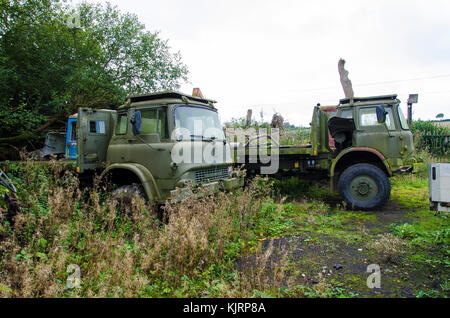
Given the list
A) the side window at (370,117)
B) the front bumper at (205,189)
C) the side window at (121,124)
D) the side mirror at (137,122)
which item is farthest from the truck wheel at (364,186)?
the side window at (121,124)

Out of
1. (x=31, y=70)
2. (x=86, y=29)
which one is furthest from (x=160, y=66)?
(x=31, y=70)

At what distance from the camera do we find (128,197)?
16.5ft

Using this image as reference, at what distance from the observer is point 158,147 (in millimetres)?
5066

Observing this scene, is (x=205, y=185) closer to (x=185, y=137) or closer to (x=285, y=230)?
(x=185, y=137)

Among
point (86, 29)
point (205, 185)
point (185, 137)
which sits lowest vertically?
point (205, 185)

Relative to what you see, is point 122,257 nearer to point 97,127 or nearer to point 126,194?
point 126,194

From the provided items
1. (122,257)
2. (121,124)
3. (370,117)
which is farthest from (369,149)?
(122,257)

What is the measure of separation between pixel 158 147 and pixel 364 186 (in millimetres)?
4727

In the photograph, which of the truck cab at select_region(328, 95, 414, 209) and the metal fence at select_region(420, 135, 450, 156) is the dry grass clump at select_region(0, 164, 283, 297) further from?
the metal fence at select_region(420, 135, 450, 156)

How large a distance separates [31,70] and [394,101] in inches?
419

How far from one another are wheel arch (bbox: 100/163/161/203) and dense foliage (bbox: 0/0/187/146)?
16.1 feet

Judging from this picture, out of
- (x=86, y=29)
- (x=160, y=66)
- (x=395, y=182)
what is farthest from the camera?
(x=160, y=66)

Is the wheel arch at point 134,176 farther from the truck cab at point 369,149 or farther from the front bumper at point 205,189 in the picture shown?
the truck cab at point 369,149

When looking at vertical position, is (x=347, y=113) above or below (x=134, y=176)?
above
